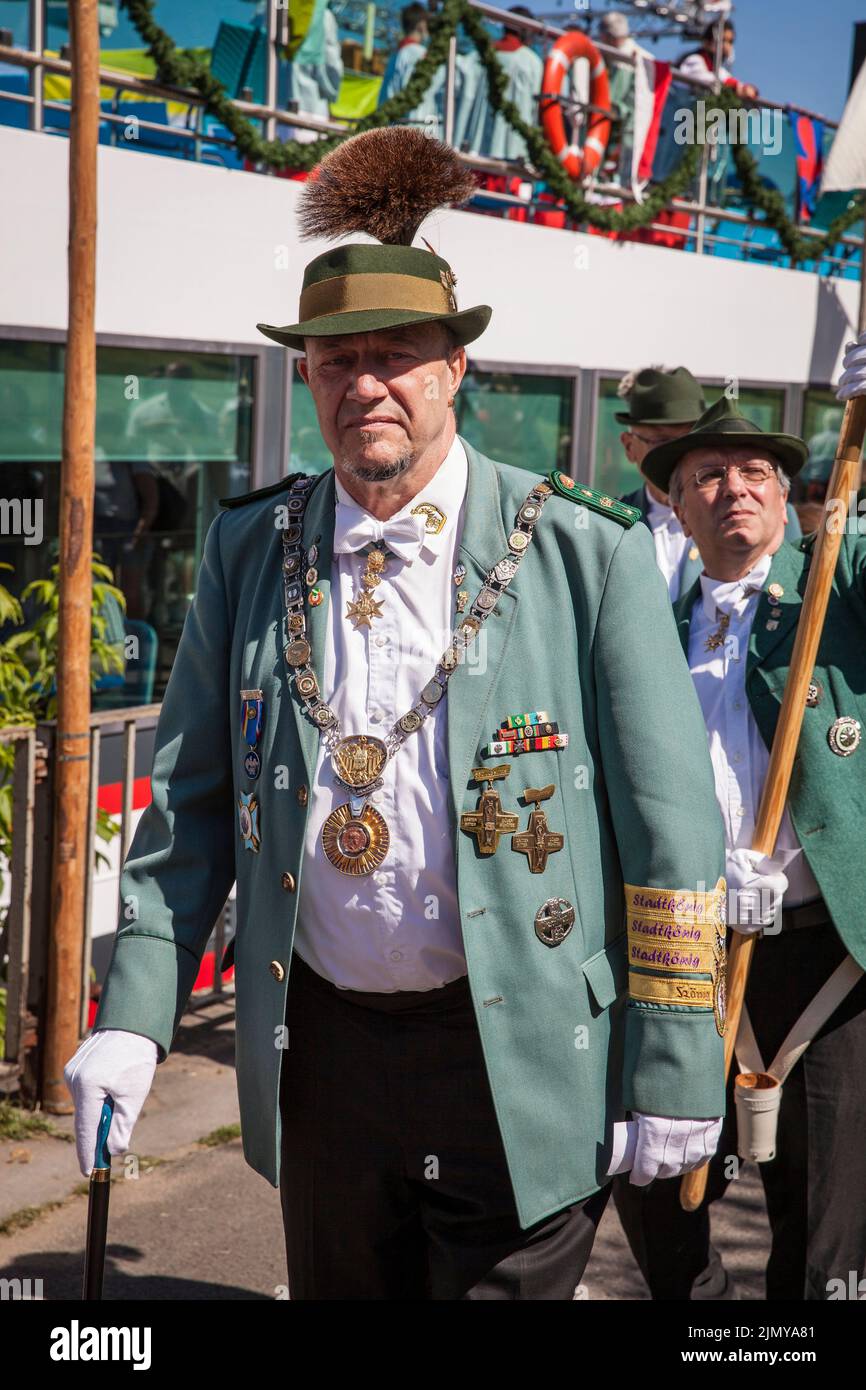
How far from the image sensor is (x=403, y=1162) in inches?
98.8

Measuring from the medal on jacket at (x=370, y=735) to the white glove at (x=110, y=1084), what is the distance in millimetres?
444

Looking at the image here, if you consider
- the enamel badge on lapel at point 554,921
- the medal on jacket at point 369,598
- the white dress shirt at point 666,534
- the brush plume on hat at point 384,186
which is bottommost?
the enamel badge on lapel at point 554,921

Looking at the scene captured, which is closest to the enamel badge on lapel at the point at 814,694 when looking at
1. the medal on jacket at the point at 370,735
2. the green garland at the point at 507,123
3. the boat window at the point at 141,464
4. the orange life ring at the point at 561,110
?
the medal on jacket at the point at 370,735

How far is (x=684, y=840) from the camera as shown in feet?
7.84

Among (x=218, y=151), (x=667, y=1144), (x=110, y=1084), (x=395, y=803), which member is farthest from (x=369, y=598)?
(x=218, y=151)

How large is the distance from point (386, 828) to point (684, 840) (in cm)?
46

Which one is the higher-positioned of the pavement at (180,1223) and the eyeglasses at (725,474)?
the eyeglasses at (725,474)

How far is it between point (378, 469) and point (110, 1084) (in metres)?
1.05

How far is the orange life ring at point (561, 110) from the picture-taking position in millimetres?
9641

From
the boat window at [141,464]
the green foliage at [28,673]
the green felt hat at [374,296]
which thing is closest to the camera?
the green felt hat at [374,296]

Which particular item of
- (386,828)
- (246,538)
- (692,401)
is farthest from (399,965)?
(692,401)

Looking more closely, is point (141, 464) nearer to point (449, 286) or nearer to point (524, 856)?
point (449, 286)

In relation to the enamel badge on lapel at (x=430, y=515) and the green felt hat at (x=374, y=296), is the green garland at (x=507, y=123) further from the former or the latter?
the enamel badge on lapel at (x=430, y=515)

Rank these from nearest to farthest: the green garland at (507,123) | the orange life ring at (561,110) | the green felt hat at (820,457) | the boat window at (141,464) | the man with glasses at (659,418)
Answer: the man with glasses at (659,418), the boat window at (141,464), the green garland at (507,123), the orange life ring at (561,110), the green felt hat at (820,457)
